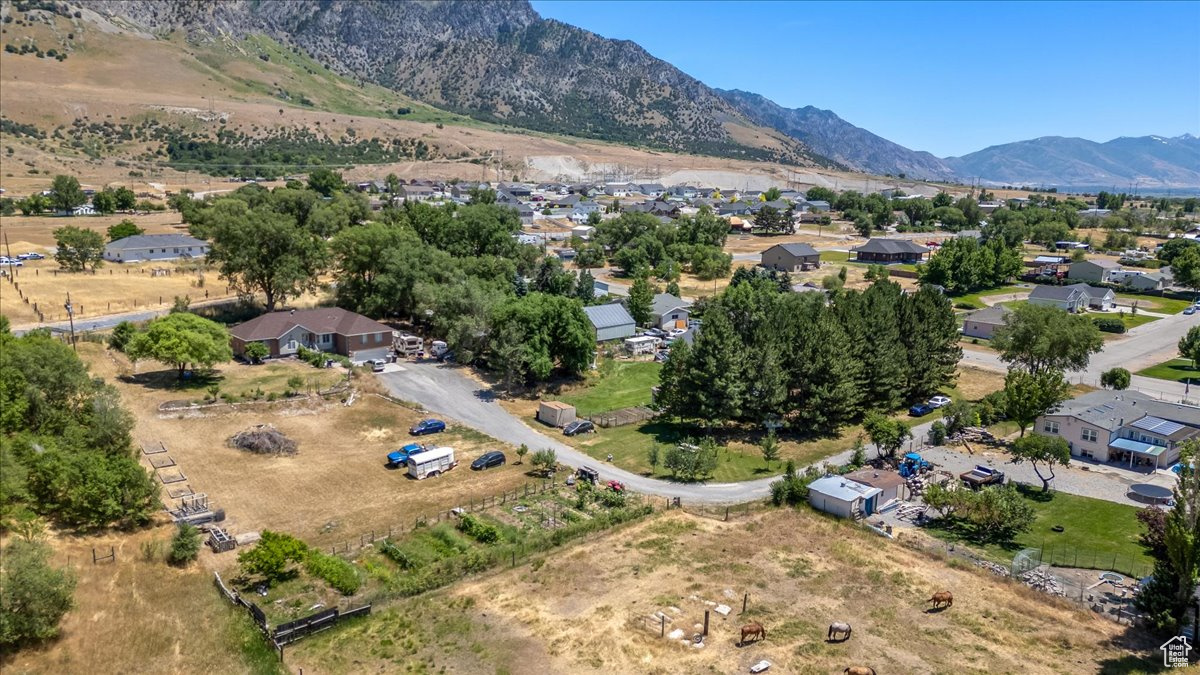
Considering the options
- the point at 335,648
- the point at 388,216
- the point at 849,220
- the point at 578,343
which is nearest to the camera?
the point at 335,648

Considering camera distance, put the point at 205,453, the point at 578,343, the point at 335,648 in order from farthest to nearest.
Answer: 1. the point at 578,343
2. the point at 205,453
3. the point at 335,648

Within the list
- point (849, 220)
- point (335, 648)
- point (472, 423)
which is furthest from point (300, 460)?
point (849, 220)

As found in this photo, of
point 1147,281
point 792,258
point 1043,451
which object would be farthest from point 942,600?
point 1147,281

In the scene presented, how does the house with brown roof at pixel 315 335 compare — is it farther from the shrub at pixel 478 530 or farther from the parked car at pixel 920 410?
the parked car at pixel 920 410

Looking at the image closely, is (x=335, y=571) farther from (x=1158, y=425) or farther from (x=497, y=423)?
(x=1158, y=425)

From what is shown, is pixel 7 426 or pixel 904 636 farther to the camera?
pixel 7 426

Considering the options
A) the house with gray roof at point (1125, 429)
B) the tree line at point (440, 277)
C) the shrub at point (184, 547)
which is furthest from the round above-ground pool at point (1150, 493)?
the shrub at point (184, 547)

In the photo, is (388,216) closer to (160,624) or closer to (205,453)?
(205,453)
